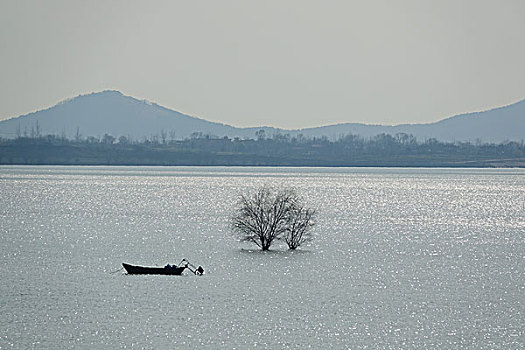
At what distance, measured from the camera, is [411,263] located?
3007 inches

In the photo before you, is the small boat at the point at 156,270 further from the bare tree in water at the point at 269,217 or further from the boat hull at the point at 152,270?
the bare tree in water at the point at 269,217

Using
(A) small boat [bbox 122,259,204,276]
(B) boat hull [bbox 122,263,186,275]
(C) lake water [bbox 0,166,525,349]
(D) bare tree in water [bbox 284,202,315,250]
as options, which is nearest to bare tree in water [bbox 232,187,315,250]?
(D) bare tree in water [bbox 284,202,315,250]

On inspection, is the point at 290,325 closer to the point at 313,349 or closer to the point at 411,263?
the point at 313,349

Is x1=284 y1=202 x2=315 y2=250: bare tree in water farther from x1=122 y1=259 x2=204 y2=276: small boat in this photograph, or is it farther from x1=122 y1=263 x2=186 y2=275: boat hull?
x1=122 y1=263 x2=186 y2=275: boat hull

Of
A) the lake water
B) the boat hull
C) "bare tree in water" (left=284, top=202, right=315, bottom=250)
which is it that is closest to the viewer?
the lake water

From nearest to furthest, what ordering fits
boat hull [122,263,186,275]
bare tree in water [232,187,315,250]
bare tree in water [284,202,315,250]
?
boat hull [122,263,186,275], bare tree in water [232,187,315,250], bare tree in water [284,202,315,250]

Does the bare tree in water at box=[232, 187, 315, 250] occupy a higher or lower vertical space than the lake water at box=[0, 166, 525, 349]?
higher

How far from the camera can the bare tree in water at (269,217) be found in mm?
77000

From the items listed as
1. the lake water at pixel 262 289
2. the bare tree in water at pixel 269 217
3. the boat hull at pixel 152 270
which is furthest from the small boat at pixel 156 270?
the bare tree in water at pixel 269 217

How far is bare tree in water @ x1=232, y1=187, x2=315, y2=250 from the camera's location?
7700 cm

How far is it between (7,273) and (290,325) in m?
26.4

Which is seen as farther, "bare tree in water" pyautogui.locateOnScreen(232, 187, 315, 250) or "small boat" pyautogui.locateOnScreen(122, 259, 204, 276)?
"bare tree in water" pyautogui.locateOnScreen(232, 187, 315, 250)

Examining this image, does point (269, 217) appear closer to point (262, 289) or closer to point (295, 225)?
point (295, 225)

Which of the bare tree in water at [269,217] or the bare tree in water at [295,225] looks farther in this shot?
the bare tree in water at [295,225]
